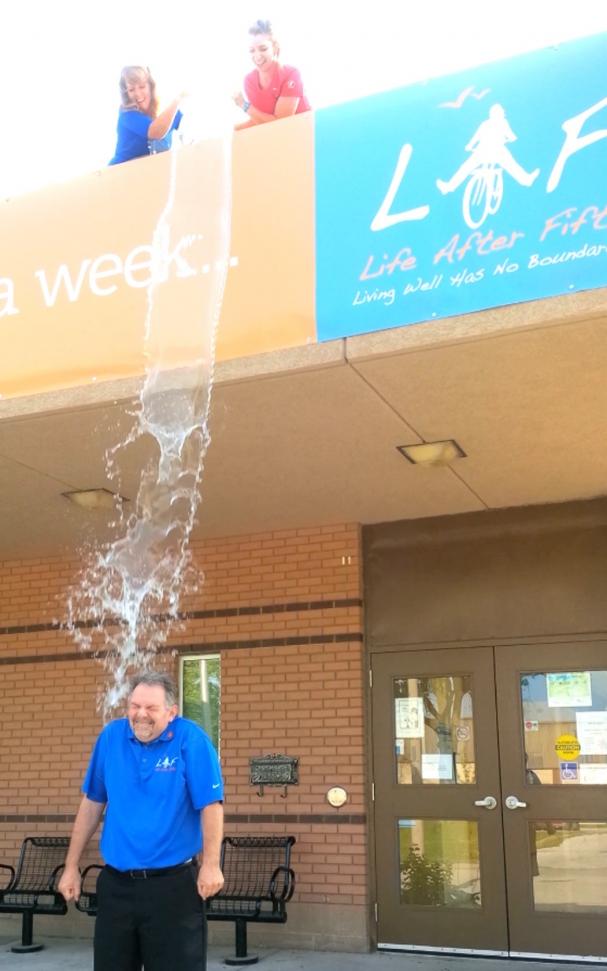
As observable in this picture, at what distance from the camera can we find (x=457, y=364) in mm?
5000

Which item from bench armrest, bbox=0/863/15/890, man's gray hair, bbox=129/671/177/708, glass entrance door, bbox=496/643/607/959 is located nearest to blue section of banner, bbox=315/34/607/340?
man's gray hair, bbox=129/671/177/708

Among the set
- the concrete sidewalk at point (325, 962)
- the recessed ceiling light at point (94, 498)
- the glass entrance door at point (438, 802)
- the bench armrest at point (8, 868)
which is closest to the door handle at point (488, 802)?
the glass entrance door at point (438, 802)

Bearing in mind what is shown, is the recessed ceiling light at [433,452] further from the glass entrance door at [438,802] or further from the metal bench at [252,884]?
the metal bench at [252,884]

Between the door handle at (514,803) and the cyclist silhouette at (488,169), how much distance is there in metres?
4.49

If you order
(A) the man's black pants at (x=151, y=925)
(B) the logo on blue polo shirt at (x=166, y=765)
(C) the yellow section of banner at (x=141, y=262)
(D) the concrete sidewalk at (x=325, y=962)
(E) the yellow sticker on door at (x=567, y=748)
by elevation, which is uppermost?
(C) the yellow section of banner at (x=141, y=262)

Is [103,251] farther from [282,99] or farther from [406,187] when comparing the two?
[406,187]

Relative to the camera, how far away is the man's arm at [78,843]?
4.15 metres

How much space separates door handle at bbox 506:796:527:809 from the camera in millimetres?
7246

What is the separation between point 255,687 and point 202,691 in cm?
62

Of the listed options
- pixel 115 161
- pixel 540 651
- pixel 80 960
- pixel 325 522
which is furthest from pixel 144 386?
pixel 80 960

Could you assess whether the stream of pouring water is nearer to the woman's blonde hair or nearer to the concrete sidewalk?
the woman's blonde hair

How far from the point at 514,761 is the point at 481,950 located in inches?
54.7

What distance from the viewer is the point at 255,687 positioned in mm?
8258

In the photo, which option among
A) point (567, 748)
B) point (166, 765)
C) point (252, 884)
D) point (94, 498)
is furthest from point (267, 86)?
point (252, 884)
